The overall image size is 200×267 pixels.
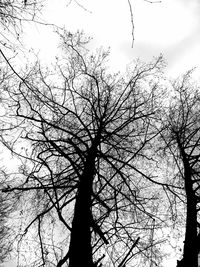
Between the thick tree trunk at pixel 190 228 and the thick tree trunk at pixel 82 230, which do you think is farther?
the thick tree trunk at pixel 190 228

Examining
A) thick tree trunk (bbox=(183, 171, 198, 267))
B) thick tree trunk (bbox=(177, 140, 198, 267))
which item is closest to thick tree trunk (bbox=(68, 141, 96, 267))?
thick tree trunk (bbox=(177, 140, 198, 267))

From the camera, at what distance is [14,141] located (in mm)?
5953

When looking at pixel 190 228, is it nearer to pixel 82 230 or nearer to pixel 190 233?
pixel 190 233

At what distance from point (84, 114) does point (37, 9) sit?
4915 millimetres

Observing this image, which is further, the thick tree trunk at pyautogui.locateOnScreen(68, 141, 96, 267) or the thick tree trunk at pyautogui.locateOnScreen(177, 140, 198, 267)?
the thick tree trunk at pyautogui.locateOnScreen(177, 140, 198, 267)

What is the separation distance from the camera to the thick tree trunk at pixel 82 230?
12.7 ft

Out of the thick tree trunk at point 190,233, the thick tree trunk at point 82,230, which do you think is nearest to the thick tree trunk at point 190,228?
the thick tree trunk at point 190,233

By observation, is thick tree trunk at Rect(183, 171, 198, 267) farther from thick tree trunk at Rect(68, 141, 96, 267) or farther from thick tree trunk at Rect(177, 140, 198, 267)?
thick tree trunk at Rect(68, 141, 96, 267)

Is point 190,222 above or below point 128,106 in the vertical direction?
below

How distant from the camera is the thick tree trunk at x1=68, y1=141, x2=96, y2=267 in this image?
153 inches

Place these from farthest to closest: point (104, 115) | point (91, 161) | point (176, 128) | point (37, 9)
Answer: point (176, 128) < point (104, 115) < point (91, 161) < point (37, 9)

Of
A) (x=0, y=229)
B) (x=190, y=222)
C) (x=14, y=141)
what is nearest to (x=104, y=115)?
(x=14, y=141)

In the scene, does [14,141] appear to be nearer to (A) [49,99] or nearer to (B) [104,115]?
(A) [49,99]

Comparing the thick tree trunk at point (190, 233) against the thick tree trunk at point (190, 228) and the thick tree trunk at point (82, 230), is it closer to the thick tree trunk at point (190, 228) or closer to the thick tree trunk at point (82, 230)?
the thick tree trunk at point (190, 228)
